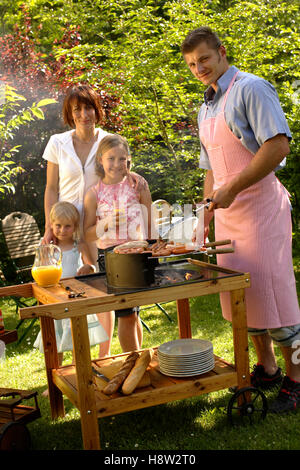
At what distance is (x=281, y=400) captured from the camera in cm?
283

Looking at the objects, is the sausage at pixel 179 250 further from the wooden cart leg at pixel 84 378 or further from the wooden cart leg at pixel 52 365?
the wooden cart leg at pixel 52 365

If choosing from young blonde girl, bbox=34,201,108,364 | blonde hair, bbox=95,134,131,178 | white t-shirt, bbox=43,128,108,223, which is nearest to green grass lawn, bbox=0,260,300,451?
young blonde girl, bbox=34,201,108,364

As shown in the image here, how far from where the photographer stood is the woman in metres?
3.38

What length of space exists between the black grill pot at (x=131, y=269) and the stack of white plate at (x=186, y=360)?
0.51 m

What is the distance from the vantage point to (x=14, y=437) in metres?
2.40

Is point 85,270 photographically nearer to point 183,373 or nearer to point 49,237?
point 49,237

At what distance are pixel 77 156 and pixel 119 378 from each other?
1.56 metres

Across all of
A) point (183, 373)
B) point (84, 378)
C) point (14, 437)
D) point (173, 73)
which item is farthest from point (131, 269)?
point (173, 73)

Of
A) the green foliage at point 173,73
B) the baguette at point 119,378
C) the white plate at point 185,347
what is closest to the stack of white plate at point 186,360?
the white plate at point 185,347

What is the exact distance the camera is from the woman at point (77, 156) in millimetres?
3377

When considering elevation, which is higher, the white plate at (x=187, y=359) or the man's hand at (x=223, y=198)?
the man's hand at (x=223, y=198)

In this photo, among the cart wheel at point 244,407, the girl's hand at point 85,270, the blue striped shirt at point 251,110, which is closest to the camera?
the blue striped shirt at point 251,110

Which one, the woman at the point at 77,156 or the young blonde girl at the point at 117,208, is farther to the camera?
the woman at the point at 77,156

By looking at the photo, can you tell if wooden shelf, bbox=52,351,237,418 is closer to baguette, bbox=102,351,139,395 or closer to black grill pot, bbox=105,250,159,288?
baguette, bbox=102,351,139,395
